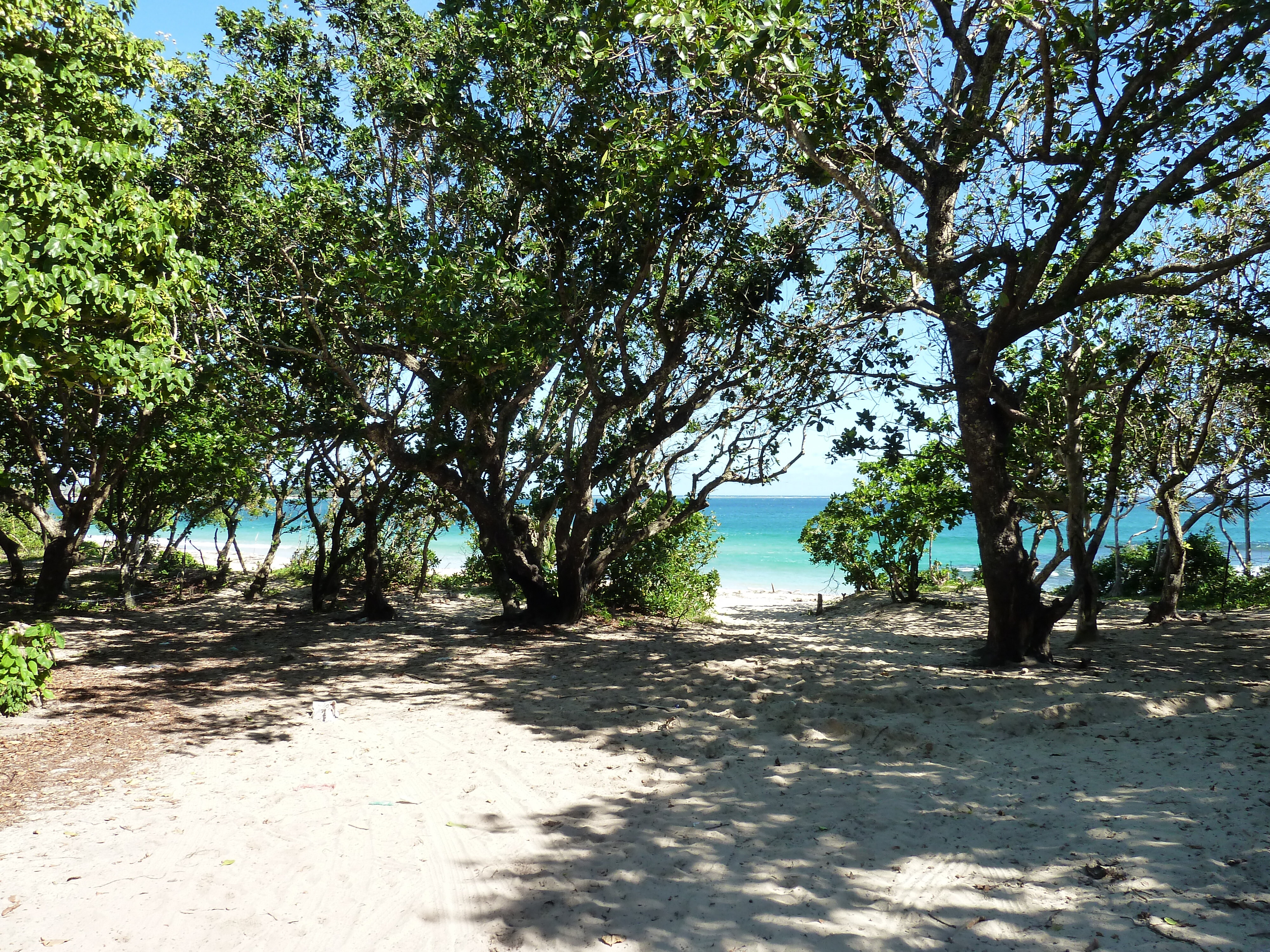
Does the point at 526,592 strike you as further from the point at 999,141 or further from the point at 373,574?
the point at 999,141

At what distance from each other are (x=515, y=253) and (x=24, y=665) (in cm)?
662

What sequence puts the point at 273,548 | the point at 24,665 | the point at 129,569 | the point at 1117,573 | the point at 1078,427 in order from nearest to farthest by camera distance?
the point at 24,665 → the point at 1078,427 → the point at 129,569 → the point at 273,548 → the point at 1117,573

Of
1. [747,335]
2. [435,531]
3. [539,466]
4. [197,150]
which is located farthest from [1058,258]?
[435,531]

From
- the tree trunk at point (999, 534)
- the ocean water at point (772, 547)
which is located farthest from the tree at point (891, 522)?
the tree trunk at point (999, 534)

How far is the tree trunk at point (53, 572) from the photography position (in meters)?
11.6

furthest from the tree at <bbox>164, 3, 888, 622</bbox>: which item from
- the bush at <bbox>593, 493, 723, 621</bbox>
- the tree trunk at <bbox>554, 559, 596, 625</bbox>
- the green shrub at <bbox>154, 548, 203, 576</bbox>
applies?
the green shrub at <bbox>154, 548, 203, 576</bbox>

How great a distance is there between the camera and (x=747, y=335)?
33.0 ft

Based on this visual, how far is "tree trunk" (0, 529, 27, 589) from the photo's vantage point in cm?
1316

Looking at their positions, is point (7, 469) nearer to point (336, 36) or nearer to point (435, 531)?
point (435, 531)

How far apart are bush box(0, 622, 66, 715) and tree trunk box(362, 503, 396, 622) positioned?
16.9 feet

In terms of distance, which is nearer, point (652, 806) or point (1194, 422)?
point (652, 806)

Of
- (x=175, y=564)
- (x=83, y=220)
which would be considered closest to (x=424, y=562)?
(x=175, y=564)

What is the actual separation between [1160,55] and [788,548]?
56.2 m

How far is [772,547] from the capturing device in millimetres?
62062
